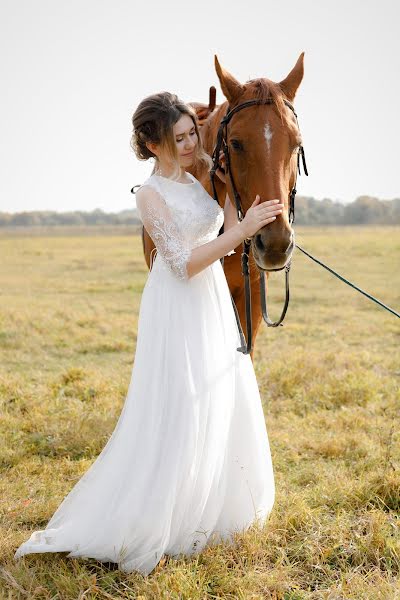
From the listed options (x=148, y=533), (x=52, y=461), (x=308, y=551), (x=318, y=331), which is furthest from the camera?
(x=318, y=331)

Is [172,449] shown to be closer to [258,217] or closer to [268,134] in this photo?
[258,217]

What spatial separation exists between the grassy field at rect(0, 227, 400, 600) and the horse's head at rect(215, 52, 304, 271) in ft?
4.57

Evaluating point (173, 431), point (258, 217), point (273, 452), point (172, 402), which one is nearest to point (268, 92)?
point (258, 217)

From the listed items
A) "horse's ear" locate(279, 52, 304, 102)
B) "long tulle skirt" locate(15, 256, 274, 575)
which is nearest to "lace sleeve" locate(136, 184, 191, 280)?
"long tulle skirt" locate(15, 256, 274, 575)

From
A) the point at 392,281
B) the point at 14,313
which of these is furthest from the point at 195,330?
the point at 392,281

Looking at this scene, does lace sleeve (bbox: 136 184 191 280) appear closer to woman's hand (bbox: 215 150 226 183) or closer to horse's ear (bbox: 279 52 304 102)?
woman's hand (bbox: 215 150 226 183)

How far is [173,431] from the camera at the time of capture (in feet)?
9.12

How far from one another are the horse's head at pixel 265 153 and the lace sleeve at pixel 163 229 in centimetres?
34

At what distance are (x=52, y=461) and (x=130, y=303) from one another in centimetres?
852

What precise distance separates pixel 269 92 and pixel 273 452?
2.55 meters

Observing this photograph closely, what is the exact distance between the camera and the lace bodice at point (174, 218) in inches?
108

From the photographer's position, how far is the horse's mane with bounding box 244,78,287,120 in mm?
2994

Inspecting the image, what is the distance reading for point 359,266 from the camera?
2000 centimetres

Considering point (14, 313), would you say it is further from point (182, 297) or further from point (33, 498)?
point (182, 297)
